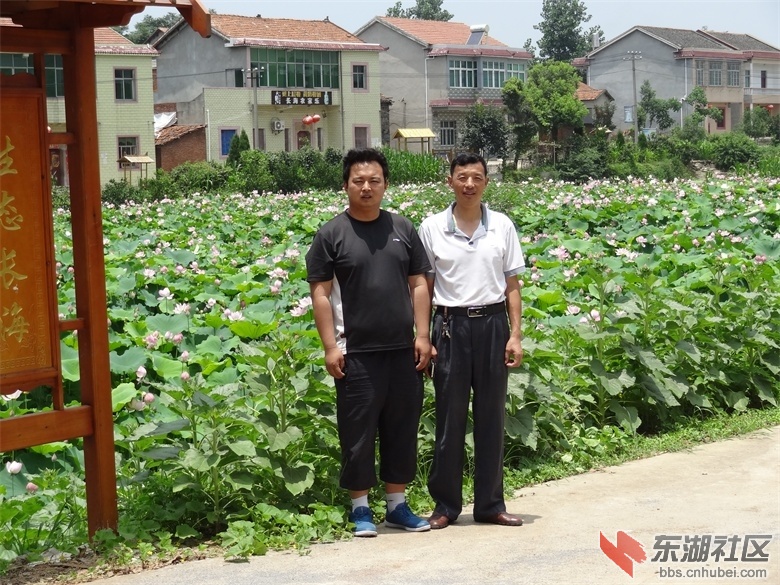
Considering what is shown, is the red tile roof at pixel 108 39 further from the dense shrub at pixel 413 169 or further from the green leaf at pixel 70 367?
the green leaf at pixel 70 367

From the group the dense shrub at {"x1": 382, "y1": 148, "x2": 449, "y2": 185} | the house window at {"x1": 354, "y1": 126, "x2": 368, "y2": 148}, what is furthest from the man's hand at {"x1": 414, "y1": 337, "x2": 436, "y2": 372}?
the house window at {"x1": 354, "y1": 126, "x2": 368, "y2": 148}

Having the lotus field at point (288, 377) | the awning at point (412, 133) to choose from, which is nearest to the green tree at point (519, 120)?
the awning at point (412, 133)

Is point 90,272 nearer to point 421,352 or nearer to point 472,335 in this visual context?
point 421,352

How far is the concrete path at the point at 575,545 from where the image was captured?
4352 millimetres

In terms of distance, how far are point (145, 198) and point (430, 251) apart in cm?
2364

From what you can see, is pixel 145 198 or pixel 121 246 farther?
pixel 145 198

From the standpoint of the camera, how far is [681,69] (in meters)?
65.6

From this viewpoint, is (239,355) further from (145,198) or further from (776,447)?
(145,198)

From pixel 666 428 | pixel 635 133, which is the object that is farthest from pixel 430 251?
pixel 635 133

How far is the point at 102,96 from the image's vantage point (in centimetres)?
4106

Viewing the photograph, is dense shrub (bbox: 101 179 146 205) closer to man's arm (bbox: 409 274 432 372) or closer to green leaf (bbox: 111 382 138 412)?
green leaf (bbox: 111 382 138 412)

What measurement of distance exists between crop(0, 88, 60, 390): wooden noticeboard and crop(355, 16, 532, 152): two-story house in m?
51.7

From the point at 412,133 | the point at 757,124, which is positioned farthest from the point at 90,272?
the point at 757,124

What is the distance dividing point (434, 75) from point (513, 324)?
171 ft
